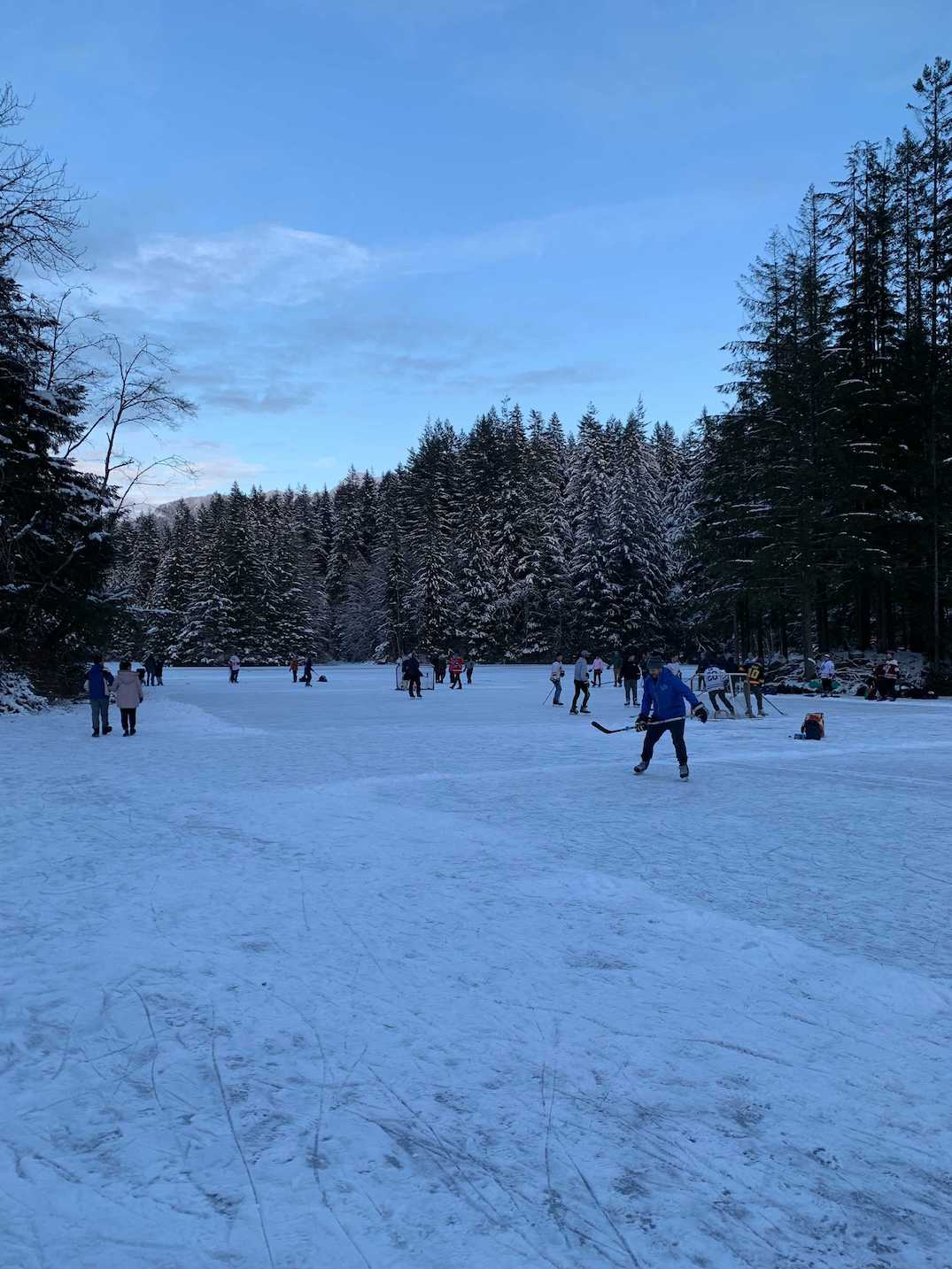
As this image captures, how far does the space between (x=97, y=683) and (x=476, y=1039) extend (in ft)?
49.7

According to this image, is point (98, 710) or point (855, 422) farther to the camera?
point (855, 422)

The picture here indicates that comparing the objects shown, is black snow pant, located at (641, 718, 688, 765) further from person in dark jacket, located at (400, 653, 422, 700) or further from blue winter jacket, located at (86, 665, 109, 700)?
person in dark jacket, located at (400, 653, 422, 700)

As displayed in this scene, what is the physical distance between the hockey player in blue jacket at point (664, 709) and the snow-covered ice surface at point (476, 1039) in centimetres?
236

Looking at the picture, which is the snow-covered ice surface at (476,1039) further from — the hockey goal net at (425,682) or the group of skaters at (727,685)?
the hockey goal net at (425,682)

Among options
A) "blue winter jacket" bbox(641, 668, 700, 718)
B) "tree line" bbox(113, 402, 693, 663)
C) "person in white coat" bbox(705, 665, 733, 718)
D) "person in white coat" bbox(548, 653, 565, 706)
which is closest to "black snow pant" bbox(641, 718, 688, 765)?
"blue winter jacket" bbox(641, 668, 700, 718)

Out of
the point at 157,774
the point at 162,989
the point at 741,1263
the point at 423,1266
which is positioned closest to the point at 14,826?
the point at 157,774

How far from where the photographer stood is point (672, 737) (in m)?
11.1

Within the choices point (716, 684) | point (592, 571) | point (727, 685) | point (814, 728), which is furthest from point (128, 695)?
point (592, 571)

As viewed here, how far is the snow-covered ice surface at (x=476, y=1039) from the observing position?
8.16 ft

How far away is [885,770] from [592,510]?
4838cm

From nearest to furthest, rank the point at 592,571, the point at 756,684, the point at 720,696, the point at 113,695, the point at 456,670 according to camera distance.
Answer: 1. the point at 113,695
2. the point at 756,684
3. the point at 720,696
4. the point at 456,670
5. the point at 592,571

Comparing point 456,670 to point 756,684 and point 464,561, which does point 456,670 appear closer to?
point 756,684

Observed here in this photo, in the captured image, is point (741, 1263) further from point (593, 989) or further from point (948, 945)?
point (948, 945)

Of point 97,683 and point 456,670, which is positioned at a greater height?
point 97,683
